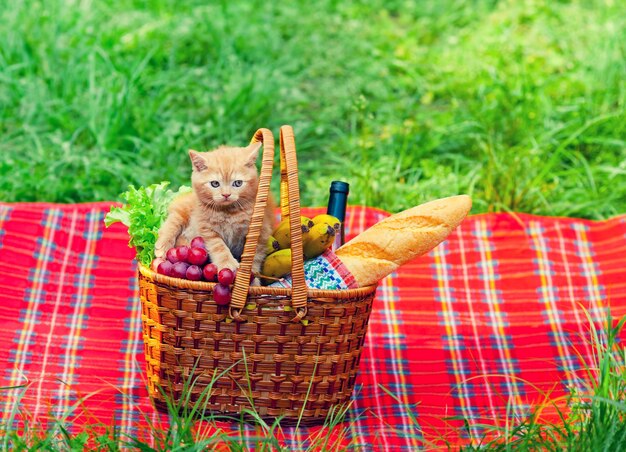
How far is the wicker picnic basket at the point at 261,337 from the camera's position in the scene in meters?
2.57

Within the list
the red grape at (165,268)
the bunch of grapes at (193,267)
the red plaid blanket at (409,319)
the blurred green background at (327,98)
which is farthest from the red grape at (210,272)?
the blurred green background at (327,98)

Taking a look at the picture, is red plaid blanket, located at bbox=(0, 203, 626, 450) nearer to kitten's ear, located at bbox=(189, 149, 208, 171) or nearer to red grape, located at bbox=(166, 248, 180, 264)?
red grape, located at bbox=(166, 248, 180, 264)

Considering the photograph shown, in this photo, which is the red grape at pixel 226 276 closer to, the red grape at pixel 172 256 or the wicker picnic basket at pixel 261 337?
the wicker picnic basket at pixel 261 337

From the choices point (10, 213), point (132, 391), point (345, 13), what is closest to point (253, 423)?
point (132, 391)

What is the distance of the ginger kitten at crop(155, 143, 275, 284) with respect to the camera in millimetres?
2719

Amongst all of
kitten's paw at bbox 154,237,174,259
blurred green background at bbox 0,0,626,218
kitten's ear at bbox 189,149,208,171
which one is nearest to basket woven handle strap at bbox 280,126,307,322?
kitten's ear at bbox 189,149,208,171

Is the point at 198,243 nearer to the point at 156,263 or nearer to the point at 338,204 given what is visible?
the point at 156,263

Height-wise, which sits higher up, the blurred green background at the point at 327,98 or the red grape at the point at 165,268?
the blurred green background at the point at 327,98

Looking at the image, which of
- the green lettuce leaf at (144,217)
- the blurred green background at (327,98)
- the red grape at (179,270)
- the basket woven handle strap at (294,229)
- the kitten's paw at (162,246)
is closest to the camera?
the basket woven handle strap at (294,229)

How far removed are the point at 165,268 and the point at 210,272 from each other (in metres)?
0.15

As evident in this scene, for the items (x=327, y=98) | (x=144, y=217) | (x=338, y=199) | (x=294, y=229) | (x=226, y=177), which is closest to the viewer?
(x=294, y=229)

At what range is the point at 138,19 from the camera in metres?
5.87

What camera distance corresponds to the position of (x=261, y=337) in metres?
2.66

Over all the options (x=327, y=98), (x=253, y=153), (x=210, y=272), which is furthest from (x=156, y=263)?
(x=327, y=98)
